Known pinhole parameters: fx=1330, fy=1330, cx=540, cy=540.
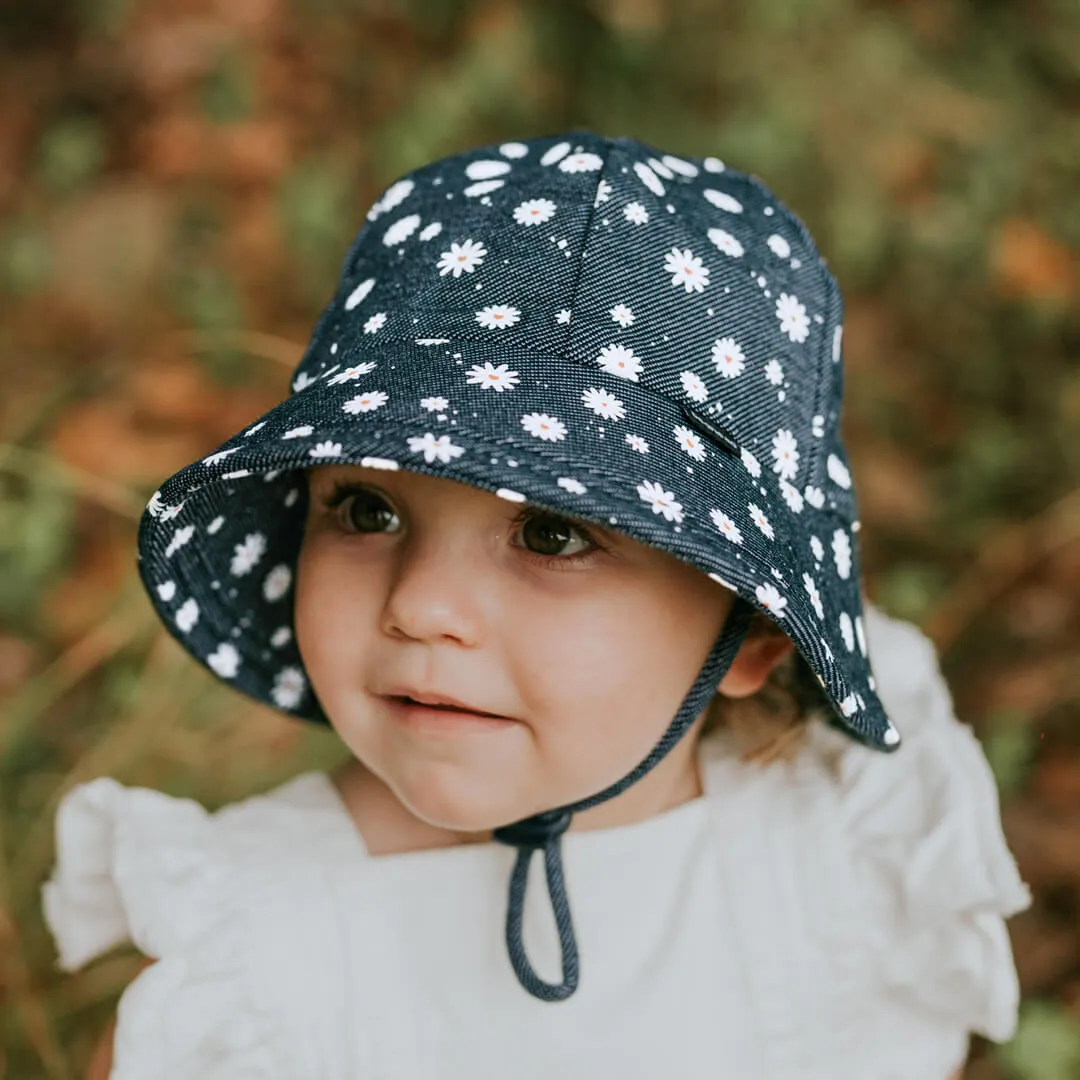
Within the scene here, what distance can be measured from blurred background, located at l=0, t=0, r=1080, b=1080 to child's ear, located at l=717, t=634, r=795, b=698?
0.87 m

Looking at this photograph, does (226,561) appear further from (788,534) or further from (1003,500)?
(1003,500)

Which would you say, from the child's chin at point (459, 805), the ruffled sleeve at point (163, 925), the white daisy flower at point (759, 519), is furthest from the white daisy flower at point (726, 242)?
the ruffled sleeve at point (163, 925)

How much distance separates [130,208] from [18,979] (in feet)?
5.58

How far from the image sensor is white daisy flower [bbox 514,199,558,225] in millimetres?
1060

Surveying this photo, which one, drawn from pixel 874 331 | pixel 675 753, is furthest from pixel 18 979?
pixel 874 331

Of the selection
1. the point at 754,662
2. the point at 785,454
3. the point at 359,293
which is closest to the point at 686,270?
the point at 785,454

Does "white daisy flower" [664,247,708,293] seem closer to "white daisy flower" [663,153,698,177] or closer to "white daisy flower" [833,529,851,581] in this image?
"white daisy flower" [663,153,698,177]

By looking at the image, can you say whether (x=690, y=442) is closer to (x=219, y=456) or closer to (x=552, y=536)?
(x=552, y=536)

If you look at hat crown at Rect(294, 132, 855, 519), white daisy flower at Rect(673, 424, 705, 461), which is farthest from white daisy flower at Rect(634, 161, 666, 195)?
white daisy flower at Rect(673, 424, 705, 461)

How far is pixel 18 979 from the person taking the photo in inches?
64.2

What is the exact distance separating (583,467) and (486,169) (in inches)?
13.5

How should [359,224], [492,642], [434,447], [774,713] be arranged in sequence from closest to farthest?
[434,447], [492,642], [774,713], [359,224]

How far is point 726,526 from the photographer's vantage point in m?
0.97

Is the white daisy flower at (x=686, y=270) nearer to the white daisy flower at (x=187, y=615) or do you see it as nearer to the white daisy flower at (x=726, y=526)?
Answer: the white daisy flower at (x=726, y=526)
